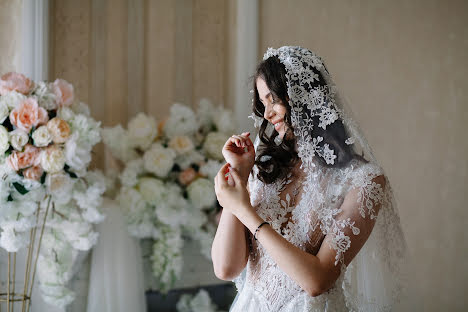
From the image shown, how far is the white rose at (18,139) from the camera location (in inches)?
76.9

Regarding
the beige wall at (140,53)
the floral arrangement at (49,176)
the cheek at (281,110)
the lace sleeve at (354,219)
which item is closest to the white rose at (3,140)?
the floral arrangement at (49,176)

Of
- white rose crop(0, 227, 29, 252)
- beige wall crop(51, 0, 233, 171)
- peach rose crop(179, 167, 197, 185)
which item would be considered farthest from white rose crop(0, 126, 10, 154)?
peach rose crop(179, 167, 197, 185)

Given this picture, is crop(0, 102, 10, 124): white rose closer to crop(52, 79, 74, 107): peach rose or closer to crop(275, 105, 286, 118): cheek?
crop(52, 79, 74, 107): peach rose

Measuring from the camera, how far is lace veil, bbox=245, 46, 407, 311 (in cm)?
136

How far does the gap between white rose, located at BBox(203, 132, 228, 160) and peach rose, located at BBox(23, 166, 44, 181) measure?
36.9 inches

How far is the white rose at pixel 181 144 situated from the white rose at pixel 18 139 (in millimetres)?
801

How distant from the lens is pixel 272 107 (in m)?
1.48

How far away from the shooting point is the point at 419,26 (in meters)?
3.05

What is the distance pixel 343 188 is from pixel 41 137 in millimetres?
1214

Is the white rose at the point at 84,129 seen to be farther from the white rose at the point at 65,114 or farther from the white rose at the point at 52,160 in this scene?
the white rose at the point at 52,160

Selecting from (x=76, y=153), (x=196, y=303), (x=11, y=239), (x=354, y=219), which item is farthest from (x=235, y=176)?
(x=196, y=303)

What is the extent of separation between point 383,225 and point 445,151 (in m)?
1.81

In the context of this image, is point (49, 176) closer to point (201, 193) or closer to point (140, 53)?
point (201, 193)

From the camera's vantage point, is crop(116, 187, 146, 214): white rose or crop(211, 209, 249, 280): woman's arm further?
crop(116, 187, 146, 214): white rose
